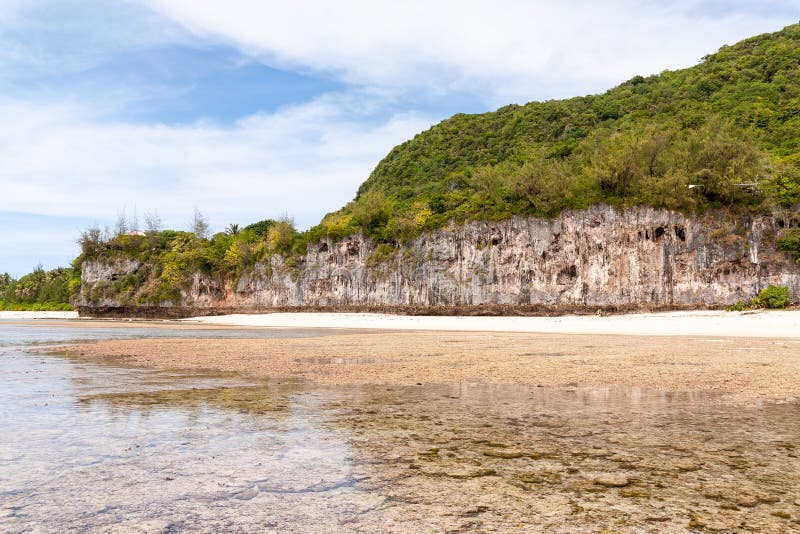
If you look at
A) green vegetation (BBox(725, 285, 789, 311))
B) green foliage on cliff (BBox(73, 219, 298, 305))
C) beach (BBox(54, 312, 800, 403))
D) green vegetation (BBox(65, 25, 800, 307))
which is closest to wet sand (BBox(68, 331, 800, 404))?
beach (BBox(54, 312, 800, 403))

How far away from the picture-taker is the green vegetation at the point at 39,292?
104m

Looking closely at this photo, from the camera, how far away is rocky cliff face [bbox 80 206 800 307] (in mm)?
42906

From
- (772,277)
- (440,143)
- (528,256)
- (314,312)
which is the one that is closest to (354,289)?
(314,312)

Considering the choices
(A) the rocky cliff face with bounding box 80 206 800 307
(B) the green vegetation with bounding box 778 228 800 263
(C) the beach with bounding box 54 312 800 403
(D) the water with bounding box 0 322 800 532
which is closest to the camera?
(D) the water with bounding box 0 322 800 532

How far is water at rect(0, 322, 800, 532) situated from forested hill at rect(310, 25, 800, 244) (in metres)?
38.7

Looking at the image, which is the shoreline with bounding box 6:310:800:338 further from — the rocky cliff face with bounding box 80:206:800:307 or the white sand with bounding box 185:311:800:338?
the rocky cliff face with bounding box 80:206:800:307

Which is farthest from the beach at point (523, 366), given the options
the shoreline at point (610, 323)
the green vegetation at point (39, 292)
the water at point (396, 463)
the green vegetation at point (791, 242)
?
the green vegetation at point (39, 292)

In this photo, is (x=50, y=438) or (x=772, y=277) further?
(x=772, y=277)

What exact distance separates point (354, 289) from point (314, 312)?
6295mm

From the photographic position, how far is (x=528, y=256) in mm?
52750

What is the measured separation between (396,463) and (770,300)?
147ft

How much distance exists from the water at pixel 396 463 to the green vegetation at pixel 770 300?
38683 mm

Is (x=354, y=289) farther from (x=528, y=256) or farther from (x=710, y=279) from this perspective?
(x=710, y=279)

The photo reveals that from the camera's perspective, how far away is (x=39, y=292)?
111 metres
